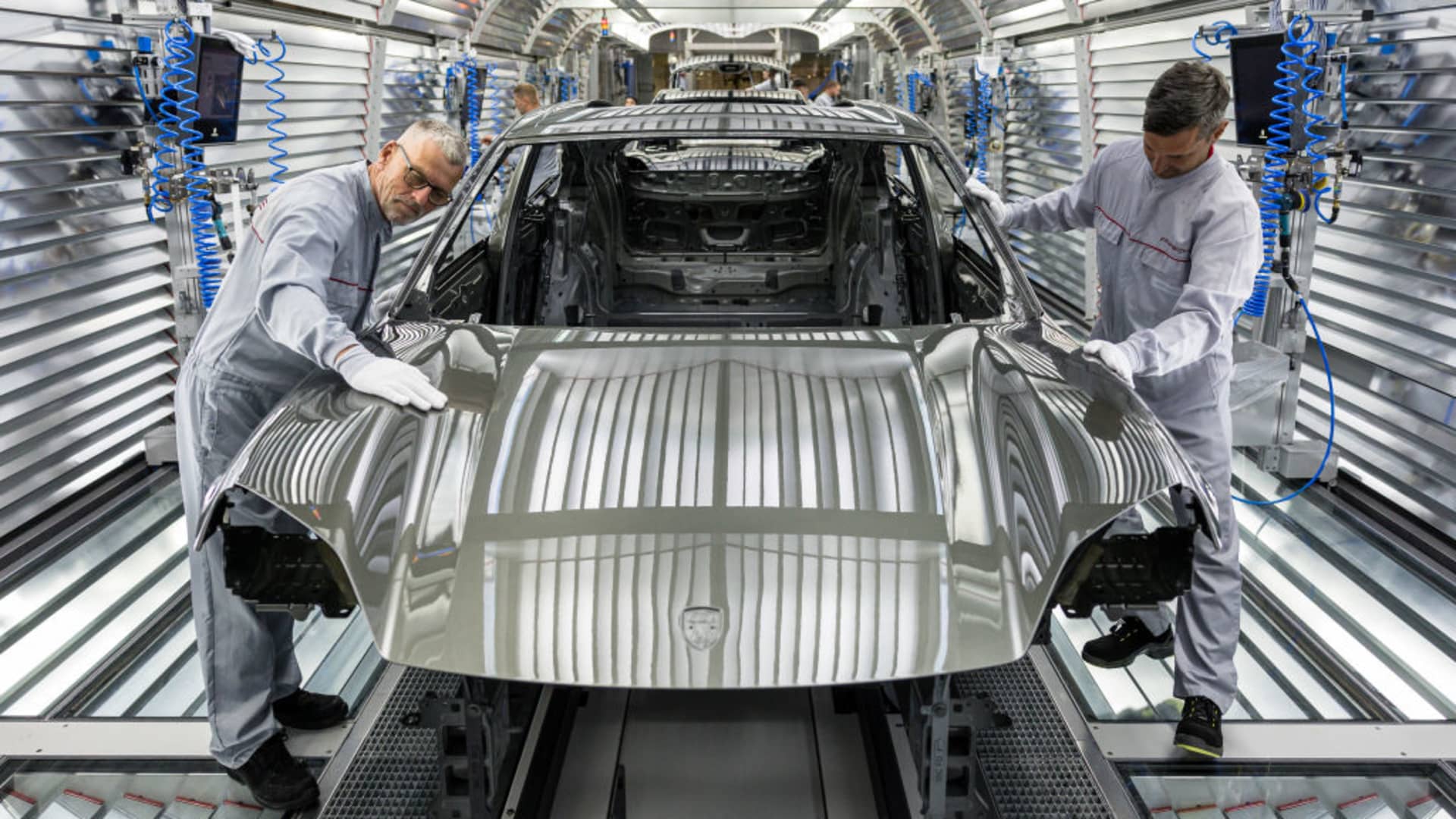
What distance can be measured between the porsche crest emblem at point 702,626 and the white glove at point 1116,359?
3.93 ft

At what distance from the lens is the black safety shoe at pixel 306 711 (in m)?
2.89

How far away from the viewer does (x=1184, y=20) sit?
21.1ft

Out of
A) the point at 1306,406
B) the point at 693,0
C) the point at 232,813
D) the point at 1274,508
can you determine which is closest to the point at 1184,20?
the point at 1306,406

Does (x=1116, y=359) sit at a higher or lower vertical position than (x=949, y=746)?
higher

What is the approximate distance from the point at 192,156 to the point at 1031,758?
4459 millimetres

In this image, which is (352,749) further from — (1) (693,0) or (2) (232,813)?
(1) (693,0)

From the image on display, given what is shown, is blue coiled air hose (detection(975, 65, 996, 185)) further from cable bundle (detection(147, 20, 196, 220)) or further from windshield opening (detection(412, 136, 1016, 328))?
cable bundle (detection(147, 20, 196, 220))

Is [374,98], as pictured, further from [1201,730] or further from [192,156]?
[1201,730]

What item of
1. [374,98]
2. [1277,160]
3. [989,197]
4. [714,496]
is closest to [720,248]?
[989,197]

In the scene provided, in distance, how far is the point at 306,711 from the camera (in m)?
2.90

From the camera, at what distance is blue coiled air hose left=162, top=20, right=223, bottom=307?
4656mm

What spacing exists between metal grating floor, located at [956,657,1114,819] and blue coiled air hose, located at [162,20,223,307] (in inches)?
149

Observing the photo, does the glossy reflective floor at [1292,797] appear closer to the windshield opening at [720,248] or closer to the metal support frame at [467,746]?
the windshield opening at [720,248]

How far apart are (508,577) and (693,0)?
1750cm
